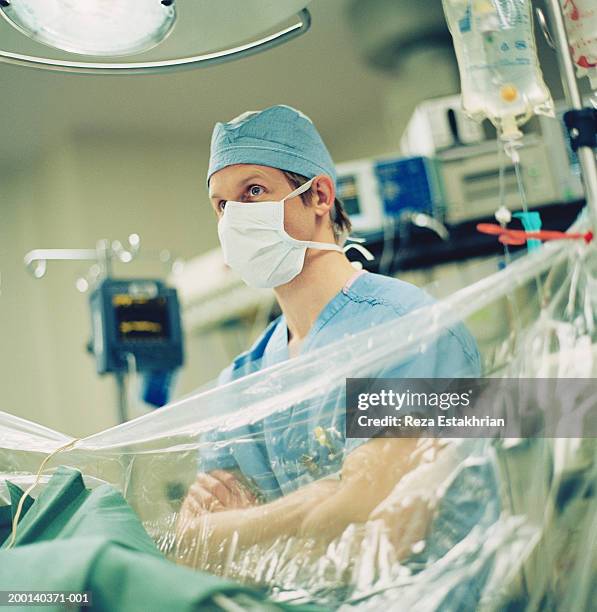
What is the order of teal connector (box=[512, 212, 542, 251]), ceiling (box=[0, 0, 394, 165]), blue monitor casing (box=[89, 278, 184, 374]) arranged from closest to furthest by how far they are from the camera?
teal connector (box=[512, 212, 542, 251]) < blue monitor casing (box=[89, 278, 184, 374]) < ceiling (box=[0, 0, 394, 165])

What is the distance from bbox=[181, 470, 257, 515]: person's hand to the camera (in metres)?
1.04

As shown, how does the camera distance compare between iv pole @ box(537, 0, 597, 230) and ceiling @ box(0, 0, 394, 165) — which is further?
ceiling @ box(0, 0, 394, 165)

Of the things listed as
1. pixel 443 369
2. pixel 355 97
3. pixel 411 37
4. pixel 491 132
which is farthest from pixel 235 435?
pixel 355 97

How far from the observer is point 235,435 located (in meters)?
1.07

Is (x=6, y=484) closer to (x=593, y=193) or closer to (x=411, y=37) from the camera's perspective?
(x=593, y=193)

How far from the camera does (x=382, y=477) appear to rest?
947 millimetres

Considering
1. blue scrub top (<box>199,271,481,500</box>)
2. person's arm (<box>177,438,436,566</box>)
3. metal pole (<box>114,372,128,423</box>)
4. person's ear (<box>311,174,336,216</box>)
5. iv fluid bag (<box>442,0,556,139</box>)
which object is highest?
iv fluid bag (<box>442,0,556,139</box>)

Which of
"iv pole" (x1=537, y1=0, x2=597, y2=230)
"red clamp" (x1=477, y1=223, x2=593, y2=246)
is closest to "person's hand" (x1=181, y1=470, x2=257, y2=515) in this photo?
"red clamp" (x1=477, y1=223, x2=593, y2=246)

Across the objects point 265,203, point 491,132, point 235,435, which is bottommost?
point 235,435

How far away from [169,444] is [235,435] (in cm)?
9

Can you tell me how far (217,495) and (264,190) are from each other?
57cm

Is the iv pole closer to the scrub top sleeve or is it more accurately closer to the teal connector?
the teal connector

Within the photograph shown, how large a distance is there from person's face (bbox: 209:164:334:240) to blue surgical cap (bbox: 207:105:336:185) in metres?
0.01

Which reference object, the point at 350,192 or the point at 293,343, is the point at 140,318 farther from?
the point at 293,343
